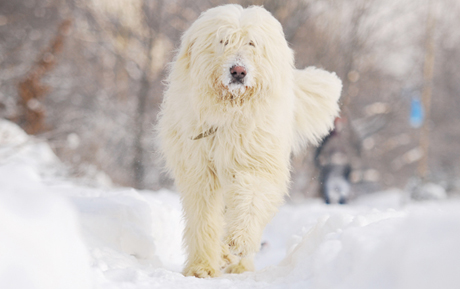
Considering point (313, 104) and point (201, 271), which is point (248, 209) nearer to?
point (201, 271)

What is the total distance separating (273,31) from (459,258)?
2895mm

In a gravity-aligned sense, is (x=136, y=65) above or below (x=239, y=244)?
below

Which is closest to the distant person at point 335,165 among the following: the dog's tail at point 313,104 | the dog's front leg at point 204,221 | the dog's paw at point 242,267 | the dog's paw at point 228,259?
the dog's tail at point 313,104

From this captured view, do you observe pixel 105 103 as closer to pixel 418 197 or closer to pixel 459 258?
pixel 418 197

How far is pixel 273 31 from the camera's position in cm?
404

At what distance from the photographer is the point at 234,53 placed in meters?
3.75

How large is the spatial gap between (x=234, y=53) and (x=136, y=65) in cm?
1120

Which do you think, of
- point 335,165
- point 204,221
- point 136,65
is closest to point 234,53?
point 204,221

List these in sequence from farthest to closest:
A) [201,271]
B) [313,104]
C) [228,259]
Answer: [313,104]
[228,259]
[201,271]

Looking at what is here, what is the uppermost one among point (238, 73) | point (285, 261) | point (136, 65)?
point (238, 73)

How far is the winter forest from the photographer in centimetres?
202

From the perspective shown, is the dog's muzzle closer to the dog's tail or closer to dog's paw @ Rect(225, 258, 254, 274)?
the dog's tail

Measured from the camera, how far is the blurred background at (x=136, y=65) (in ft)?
41.9

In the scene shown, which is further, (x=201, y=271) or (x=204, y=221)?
(x=204, y=221)
